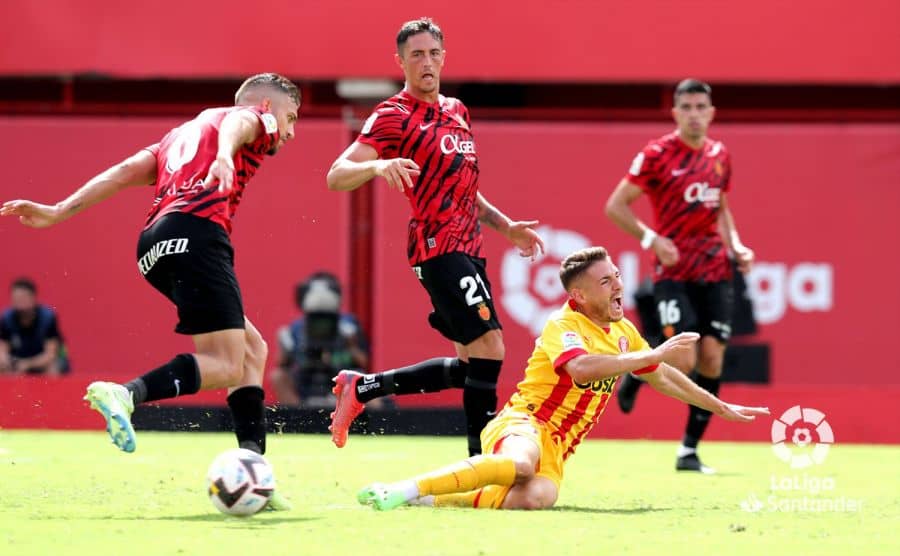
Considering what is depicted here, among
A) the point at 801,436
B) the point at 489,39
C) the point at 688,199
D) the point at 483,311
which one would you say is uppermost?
the point at 489,39

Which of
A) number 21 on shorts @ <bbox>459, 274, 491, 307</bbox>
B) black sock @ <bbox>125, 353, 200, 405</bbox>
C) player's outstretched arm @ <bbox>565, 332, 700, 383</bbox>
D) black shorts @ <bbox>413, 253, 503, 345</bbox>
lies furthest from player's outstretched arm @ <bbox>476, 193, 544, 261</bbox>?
black sock @ <bbox>125, 353, 200, 405</bbox>

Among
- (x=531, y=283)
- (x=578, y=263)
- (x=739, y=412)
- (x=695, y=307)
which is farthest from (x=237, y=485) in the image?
(x=531, y=283)

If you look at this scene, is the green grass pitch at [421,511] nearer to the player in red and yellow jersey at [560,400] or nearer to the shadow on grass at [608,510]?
the shadow on grass at [608,510]

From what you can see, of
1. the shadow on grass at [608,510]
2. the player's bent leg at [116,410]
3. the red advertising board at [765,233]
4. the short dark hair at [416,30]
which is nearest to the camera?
the player's bent leg at [116,410]

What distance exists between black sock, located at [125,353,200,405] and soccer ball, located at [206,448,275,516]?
438 mm

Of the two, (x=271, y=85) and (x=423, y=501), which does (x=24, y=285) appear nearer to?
(x=271, y=85)

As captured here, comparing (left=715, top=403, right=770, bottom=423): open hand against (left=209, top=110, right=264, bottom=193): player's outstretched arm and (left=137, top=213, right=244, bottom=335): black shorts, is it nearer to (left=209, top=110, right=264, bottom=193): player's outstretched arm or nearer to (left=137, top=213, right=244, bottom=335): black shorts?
(left=137, top=213, right=244, bottom=335): black shorts

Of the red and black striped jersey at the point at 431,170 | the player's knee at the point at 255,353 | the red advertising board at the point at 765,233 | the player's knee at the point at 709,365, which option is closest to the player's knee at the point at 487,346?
the red and black striped jersey at the point at 431,170

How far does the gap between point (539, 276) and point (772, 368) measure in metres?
2.43

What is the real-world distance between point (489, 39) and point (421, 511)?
31.4 feet

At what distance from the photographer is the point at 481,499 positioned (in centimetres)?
723

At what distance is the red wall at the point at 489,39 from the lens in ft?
51.6

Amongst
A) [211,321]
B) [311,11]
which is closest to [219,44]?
[311,11]

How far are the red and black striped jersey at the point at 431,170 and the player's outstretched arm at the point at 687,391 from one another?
→ 1.57 metres
